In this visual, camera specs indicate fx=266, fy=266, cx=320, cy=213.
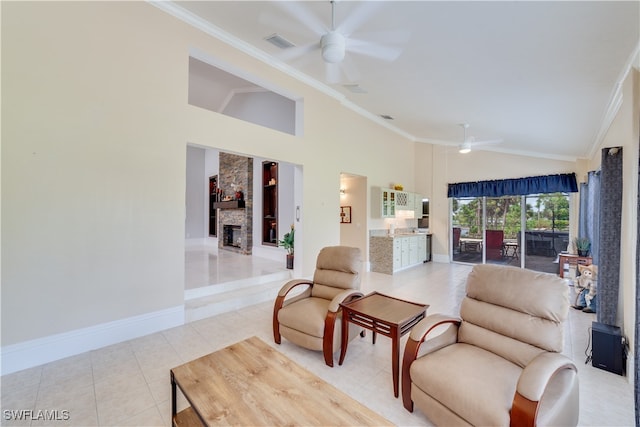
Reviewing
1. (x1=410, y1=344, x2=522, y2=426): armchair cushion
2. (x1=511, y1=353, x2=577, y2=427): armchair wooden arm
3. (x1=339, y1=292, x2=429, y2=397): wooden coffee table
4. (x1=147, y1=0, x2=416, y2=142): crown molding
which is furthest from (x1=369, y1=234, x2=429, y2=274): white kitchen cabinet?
(x1=511, y1=353, x2=577, y2=427): armchair wooden arm

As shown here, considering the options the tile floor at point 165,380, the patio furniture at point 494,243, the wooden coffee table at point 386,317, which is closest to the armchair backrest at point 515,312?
the wooden coffee table at point 386,317

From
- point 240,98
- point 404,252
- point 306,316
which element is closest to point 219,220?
point 240,98

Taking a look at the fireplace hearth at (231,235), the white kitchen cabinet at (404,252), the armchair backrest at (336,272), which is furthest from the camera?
the fireplace hearth at (231,235)

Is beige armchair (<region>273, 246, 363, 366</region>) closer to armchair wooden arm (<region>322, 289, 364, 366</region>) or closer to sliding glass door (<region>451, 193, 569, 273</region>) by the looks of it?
armchair wooden arm (<region>322, 289, 364, 366</region>)

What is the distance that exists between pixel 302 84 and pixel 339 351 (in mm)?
4421

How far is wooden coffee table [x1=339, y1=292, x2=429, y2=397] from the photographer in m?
2.12

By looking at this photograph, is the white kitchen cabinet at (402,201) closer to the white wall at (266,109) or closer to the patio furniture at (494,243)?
the patio furniture at (494,243)

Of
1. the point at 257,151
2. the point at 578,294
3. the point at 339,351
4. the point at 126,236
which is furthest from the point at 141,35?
the point at 578,294

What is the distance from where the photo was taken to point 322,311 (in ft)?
8.86

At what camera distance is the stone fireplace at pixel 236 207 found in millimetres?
7734

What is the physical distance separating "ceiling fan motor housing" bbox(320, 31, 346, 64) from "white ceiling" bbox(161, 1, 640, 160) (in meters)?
0.28

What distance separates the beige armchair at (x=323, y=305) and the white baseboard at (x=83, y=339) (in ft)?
4.82

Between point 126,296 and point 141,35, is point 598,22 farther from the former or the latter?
point 126,296

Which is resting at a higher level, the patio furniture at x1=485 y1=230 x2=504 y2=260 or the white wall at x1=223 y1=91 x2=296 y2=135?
the white wall at x1=223 y1=91 x2=296 y2=135
